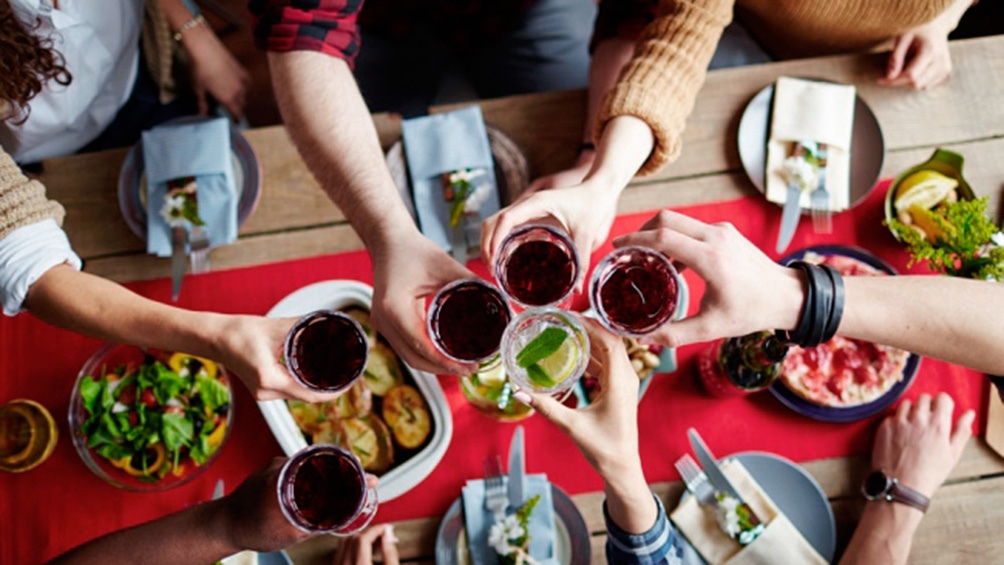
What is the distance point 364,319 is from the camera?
161 cm

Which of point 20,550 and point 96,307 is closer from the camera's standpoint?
point 96,307

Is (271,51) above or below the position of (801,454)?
above

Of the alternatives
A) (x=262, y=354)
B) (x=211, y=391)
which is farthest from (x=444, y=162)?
(x=211, y=391)

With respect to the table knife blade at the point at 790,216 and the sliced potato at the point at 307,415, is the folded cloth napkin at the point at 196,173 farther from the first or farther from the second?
the table knife blade at the point at 790,216

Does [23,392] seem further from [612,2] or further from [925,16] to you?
[925,16]

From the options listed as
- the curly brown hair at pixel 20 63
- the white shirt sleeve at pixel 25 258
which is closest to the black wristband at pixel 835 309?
the white shirt sleeve at pixel 25 258

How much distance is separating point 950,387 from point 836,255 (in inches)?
15.9

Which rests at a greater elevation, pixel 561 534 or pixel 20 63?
pixel 20 63

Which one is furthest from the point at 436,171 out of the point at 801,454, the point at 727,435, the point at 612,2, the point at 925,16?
the point at 925,16

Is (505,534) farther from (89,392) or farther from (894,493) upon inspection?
(89,392)

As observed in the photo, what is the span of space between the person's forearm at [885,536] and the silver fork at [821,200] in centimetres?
65

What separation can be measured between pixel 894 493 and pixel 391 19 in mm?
1927

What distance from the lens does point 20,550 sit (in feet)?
5.21

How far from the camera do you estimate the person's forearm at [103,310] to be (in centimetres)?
142
